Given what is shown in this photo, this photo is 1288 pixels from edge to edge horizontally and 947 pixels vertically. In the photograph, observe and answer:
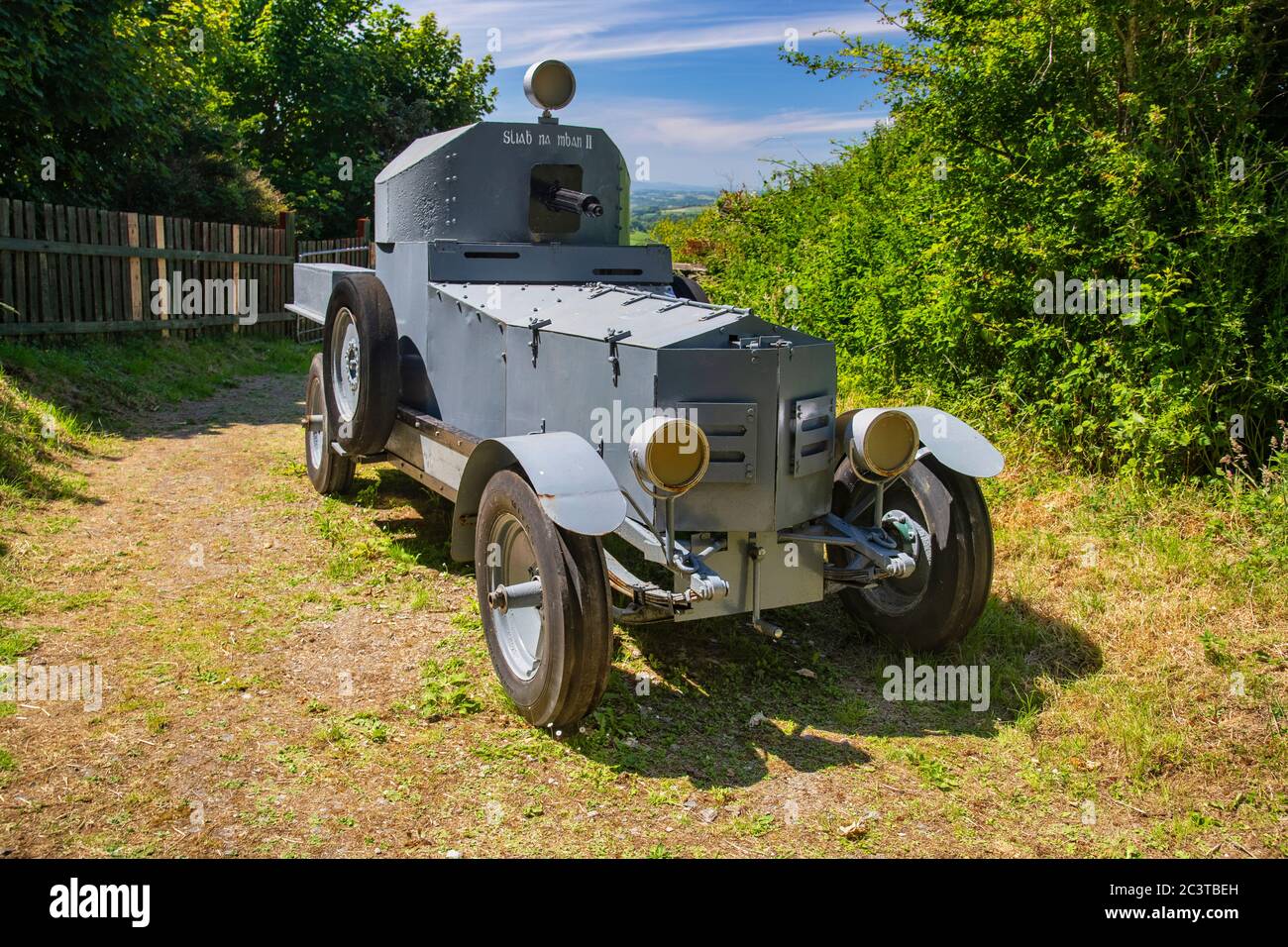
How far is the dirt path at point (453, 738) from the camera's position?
3814 mm

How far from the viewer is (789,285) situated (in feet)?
36.2

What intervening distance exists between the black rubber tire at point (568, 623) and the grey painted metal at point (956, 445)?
1.76 metres

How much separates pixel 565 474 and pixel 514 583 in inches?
30.8

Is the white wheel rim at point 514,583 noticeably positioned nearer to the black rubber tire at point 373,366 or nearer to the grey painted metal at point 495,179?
the black rubber tire at point 373,366

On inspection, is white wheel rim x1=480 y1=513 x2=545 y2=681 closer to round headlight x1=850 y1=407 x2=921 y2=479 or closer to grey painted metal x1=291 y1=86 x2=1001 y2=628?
grey painted metal x1=291 y1=86 x2=1001 y2=628

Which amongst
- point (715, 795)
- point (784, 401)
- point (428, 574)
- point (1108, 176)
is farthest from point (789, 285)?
point (715, 795)

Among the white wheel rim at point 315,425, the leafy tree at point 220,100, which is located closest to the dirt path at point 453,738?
the white wheel rim at point 315,425

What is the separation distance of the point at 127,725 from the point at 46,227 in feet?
29.9

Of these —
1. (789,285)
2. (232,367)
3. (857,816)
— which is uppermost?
(789,285)

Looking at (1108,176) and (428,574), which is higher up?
(1108,176)

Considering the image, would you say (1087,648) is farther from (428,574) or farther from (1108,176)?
(428,574)

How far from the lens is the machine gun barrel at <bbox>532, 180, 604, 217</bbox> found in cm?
634

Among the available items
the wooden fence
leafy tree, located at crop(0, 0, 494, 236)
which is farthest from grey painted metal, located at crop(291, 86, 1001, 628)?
leafy tree, located at crop(0, 0, 494, 236)

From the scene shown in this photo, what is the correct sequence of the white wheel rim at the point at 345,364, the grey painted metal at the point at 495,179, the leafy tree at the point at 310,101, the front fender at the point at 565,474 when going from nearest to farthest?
the front fender at the point at 565,474
the grey painted metal at the point at 495,179
the white wheel rim at the point at 345,364
the leafy tree at the point at 310,101
